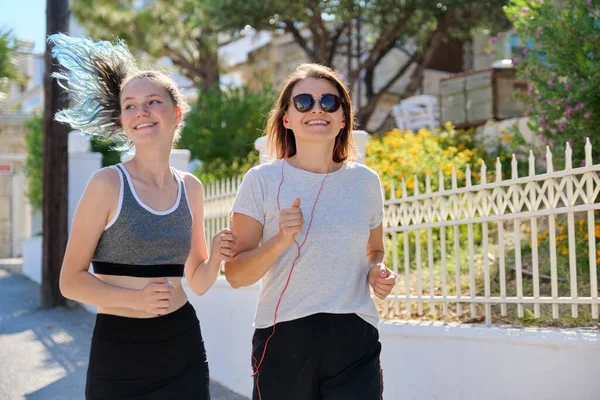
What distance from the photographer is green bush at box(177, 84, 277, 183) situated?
12.3 meters

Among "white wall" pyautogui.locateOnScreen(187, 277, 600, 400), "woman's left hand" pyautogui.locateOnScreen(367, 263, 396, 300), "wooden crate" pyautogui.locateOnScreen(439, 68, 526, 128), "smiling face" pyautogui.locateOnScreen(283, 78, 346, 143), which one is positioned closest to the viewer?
"woman's left hand" pyautogui.locateOnScreen(367, 263, 396, 300)

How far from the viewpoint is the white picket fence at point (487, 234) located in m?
4.21

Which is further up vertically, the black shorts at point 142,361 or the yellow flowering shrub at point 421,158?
the yellow flowering shrub at point 421,158

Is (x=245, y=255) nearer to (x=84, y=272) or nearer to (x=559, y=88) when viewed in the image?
(x=84, y=272)

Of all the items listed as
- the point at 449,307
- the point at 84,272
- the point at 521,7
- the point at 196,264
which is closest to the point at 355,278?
the point at 196,264

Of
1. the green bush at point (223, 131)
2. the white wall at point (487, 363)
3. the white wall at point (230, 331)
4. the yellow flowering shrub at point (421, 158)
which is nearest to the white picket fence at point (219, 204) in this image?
the white wall at point (230, 331)

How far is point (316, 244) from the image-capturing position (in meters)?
2.77

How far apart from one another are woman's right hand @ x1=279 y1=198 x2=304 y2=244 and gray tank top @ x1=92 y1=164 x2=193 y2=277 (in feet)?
1.39

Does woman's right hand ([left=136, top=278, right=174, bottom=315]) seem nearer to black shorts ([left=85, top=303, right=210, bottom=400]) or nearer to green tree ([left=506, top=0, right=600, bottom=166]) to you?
black shorts ([left=85, top=303, right=210, bottom=400])

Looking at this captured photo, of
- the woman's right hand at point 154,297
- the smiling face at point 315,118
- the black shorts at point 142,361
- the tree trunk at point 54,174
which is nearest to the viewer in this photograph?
the woman's right hand at point 154,297

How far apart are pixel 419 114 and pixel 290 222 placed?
10.7m

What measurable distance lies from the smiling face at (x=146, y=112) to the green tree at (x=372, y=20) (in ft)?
43.1

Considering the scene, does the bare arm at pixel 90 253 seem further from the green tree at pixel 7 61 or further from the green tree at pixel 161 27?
the green tree at pixel 161 27

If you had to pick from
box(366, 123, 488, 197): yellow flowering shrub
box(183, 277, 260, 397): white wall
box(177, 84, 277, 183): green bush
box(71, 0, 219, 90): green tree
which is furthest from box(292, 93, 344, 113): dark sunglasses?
box(71, 0, 219, 90): green tree
